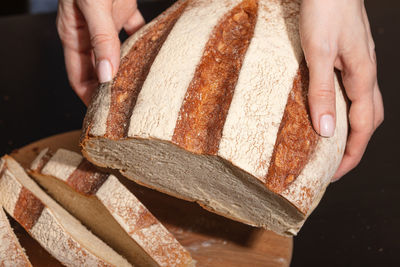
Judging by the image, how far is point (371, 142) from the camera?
2.77m

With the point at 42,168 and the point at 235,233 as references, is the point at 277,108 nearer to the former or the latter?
the point at 235,233

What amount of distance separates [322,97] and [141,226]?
37.3 inches

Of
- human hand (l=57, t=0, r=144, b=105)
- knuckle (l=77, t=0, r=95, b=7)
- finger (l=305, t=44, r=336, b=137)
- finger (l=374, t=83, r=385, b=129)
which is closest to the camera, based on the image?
finger (l=305, t=44, r=336, b=137)

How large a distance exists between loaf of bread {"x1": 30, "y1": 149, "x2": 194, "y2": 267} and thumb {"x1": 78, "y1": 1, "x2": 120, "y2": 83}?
479 millimetres

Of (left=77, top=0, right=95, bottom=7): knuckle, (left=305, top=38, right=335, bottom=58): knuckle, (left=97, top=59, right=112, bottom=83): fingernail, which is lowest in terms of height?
(left=305, top=38, right=335, bottom=58): knuckle

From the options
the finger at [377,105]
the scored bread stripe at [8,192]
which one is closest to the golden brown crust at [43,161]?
the scored bread stripe at [8,192]

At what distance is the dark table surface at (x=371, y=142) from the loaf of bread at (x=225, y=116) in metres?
0.41

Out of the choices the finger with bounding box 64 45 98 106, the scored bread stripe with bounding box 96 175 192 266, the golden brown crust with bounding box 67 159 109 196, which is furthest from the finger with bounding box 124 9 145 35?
the scored bread stripe with bounding box 96 175 192 266

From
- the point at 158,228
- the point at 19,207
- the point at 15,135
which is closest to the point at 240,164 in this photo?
the point at 158,228

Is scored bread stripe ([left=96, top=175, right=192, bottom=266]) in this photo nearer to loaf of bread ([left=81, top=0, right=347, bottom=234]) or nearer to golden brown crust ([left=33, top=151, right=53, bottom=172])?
loaf of bread ([left=81, top=0, right=347, bottom=234])

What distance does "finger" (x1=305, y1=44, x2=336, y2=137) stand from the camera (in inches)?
69.4

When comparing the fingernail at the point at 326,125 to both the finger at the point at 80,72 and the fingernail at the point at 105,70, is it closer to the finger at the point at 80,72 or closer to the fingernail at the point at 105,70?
the fingernail at the point at 105,70

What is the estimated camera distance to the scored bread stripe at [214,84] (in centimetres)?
173

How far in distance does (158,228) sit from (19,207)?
2.13 feet
